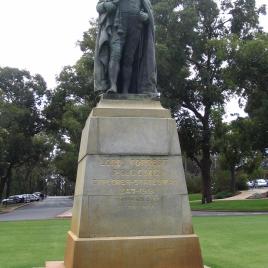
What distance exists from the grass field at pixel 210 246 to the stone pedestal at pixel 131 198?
80.5 inches

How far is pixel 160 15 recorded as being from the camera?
122 feet

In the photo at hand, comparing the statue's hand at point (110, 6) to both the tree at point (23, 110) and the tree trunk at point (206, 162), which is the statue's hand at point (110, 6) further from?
the tree at point (23, 110)

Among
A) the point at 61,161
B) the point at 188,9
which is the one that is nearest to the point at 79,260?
the point at 188,9

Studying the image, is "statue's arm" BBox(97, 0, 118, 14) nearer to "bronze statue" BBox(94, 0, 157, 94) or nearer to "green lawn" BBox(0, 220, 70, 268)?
"bronze statue" BBox(94, 0, 157, 94)

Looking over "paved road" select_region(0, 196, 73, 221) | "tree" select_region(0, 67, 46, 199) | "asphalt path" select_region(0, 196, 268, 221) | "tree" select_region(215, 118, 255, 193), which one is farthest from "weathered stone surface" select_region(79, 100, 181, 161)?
"tree" select_region(0, 67, 46, 199)

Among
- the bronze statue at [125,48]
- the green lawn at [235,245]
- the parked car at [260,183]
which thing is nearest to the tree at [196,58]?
the green lawn at [235,245]

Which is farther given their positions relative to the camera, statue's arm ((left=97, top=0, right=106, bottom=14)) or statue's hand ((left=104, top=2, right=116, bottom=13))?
statue's arm ((left=97, top=0, right=106, bottom=14))

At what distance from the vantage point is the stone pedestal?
8.24 metres

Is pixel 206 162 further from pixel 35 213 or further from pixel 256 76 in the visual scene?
pixel 35 213

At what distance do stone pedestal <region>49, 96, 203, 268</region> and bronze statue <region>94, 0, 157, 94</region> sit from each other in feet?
2.69

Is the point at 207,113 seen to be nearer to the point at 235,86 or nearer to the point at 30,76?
the point at 235,86

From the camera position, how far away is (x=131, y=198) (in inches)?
338

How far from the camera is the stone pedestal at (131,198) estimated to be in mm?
8242

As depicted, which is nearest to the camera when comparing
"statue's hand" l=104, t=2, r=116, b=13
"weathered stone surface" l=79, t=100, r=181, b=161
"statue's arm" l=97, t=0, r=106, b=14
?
"weathered stone surface" l=79, t=100, r=181, b=161
